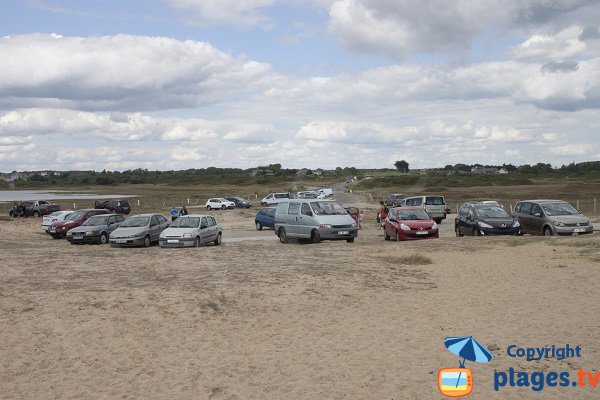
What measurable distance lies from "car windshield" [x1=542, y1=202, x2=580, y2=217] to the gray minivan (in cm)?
714

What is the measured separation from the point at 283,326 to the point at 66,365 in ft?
11.2

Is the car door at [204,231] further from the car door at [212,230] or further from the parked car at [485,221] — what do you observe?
the parked car at [485,221]

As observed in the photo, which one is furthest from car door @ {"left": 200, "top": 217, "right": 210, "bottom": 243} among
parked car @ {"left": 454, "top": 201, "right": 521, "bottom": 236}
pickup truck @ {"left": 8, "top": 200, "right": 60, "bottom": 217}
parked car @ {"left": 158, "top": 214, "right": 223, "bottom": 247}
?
pickup truck @ {"left": 8, "top": 200, "right": 60, "bottom": 217}

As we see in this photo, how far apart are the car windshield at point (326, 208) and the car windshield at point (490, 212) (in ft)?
17.6

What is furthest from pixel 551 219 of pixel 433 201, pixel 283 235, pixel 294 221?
pixel 433 201

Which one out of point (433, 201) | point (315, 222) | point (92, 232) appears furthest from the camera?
point (433, 201)

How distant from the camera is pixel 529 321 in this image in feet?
33.9

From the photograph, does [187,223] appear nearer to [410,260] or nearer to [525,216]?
[410,260]

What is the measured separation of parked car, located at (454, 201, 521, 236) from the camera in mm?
23812

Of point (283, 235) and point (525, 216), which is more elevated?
point (525, 216)

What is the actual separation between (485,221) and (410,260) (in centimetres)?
758

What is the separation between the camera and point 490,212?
82.0 feet

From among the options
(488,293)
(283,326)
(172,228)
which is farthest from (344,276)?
(172,228)

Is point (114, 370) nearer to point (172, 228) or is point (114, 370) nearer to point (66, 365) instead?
point (66, 365)
